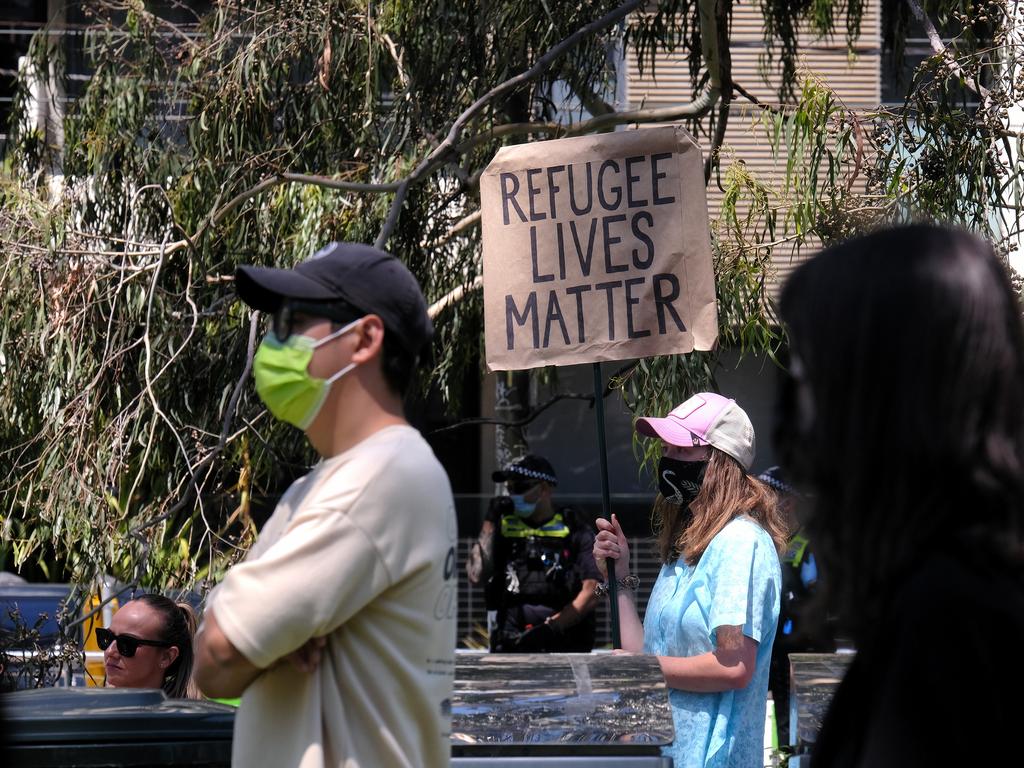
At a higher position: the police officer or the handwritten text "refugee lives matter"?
the handwritten text "refugee lives matter"

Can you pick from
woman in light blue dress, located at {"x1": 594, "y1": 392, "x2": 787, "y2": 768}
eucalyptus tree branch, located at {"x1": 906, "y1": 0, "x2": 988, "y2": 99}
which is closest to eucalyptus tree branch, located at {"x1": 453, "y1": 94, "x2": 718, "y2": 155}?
eucalyptus tree branch, located at {"x1": 906, "y1": 0, "x2": 988, "y2": 99}

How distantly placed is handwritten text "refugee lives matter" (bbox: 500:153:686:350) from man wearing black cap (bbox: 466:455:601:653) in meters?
3.06

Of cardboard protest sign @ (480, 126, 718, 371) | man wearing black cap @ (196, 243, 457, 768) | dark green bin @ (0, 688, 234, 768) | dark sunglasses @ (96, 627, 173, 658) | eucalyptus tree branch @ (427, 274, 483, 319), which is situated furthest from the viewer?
eucalyptus tree branch @ (427, 274, 483, 319)

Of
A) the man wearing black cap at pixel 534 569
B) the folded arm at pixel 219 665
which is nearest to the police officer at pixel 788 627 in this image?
the man wearing black cap at pixel 534 569

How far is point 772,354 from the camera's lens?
602cm

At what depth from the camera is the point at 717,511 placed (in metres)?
3.65

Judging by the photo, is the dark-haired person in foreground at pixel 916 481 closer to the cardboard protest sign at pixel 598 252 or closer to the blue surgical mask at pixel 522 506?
the cardboard protest sign at pixel 598 252

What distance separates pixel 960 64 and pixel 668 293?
224 cm

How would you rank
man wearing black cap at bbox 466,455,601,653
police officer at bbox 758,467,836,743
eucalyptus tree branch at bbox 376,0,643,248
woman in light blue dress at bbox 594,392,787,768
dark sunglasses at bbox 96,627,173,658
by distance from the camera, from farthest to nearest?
1. man wearing black cap at bbox 466,455,601,653
2. police officer at bbox 758,467,836,743
3. eucalyptus tree branch at bbox 376,0,643,248
4. dark sunglasses at bbox 96,627,173,658
5. woman in light blue dress at bbox 594,392,787,768

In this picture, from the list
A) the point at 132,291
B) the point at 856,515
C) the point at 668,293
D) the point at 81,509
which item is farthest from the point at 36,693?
the point at 132,291

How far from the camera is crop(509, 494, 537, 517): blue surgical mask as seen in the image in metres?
7.73

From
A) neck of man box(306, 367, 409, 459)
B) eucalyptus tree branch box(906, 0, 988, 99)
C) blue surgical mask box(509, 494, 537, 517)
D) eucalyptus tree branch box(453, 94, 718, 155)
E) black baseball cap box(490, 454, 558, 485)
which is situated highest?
eucalyptus tree branch box(906, 0, 988, 99)

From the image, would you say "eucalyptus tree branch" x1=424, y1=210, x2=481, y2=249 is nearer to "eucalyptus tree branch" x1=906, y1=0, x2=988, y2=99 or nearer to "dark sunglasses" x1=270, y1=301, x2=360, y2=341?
"eucalyptus tree branch" x1=906, y1=0, x2=988, y2=99

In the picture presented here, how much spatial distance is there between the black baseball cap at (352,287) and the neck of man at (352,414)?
0.09 metres
